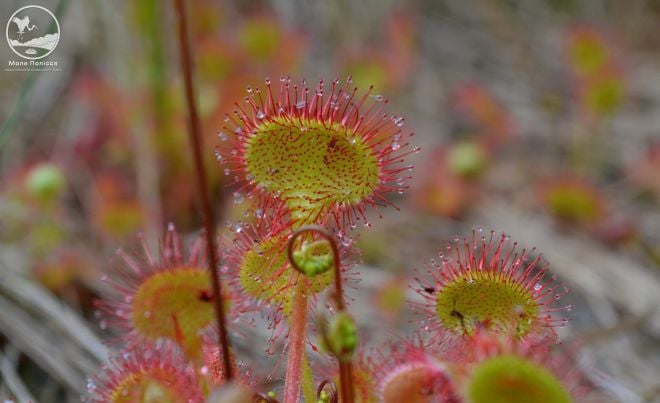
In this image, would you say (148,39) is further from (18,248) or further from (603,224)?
(603,224)

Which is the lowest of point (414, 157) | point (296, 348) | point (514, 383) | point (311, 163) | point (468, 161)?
point (514, 383)

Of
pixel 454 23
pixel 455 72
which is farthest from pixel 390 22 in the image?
pixel 454 23

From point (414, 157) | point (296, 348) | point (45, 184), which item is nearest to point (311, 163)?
point (296, 348)

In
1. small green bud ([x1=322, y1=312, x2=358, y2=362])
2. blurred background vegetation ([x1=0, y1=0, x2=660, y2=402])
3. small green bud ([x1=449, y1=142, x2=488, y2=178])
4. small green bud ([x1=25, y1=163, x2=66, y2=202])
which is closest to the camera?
small green bud ([x1=322, y1=312, x2=358, y2=362])

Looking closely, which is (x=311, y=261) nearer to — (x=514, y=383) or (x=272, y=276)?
(x=272, y=276)

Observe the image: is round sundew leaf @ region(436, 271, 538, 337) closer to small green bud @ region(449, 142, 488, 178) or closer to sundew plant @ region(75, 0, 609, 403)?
sundew plant @ region(75, 0, 609, 403)

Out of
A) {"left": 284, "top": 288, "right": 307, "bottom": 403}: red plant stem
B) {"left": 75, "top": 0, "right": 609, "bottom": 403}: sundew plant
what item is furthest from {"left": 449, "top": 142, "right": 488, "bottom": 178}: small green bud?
{"left": 284, "top": 288, "right": 307, "bottom": 403}: red plant stem
